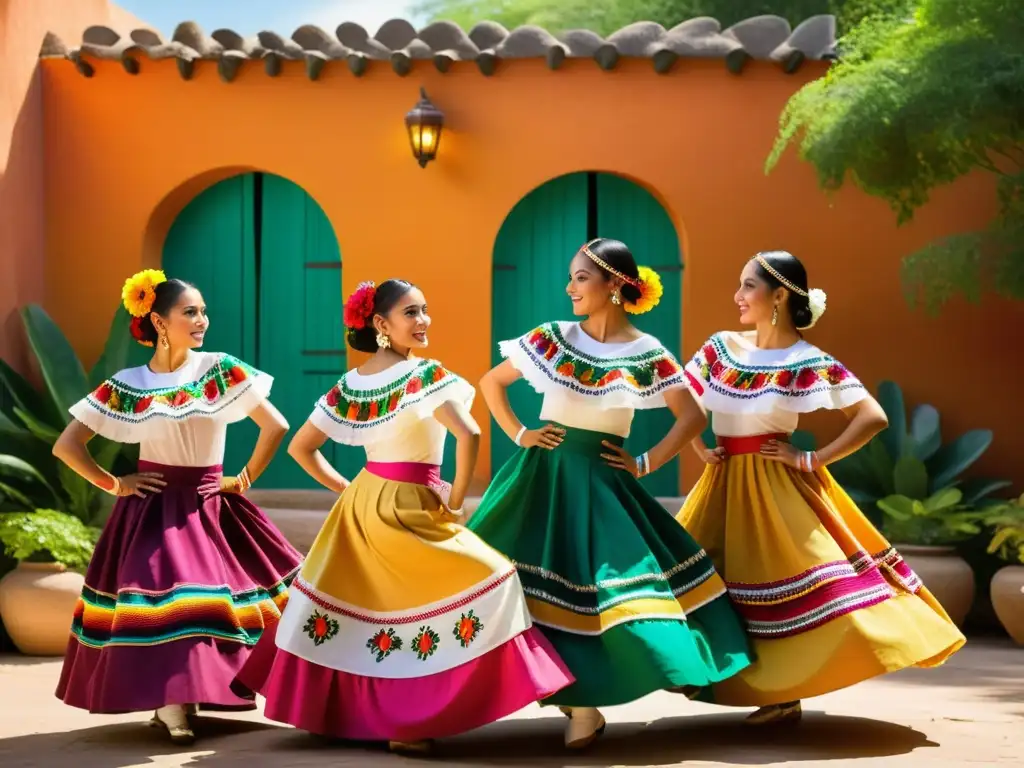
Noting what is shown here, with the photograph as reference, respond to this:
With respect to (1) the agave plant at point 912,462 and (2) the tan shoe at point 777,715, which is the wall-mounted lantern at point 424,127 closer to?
(1) the agave plant at point 912,462

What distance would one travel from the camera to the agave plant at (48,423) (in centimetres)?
897

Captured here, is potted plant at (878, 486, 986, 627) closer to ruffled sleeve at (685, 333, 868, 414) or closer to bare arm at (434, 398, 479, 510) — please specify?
ruffled sleeve at (685, 333, 868, 414)

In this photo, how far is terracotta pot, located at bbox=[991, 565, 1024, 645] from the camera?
347 inches

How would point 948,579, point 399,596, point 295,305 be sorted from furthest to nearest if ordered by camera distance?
point 295,305, point 948,579, point 399,596

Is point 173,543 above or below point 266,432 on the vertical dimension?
below

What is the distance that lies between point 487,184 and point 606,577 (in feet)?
16.7

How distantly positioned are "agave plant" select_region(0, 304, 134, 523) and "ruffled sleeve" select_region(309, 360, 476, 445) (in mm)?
3825

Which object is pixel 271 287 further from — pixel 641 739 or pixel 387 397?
pixel 641 739

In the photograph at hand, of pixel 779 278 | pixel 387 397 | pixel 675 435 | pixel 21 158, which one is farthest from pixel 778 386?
pixel 21 158

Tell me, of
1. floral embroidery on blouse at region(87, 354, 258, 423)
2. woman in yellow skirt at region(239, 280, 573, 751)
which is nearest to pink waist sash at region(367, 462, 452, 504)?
woman in yellow skirt at region(239, 280, 573, 751)

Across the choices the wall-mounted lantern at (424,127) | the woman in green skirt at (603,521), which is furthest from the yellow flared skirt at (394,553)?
the wall-mounted lantern at (424,127)

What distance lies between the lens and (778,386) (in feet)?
19.5

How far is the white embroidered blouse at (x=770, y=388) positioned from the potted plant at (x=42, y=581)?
13.4 feet

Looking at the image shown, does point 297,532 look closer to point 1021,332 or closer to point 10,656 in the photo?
point 10,656
